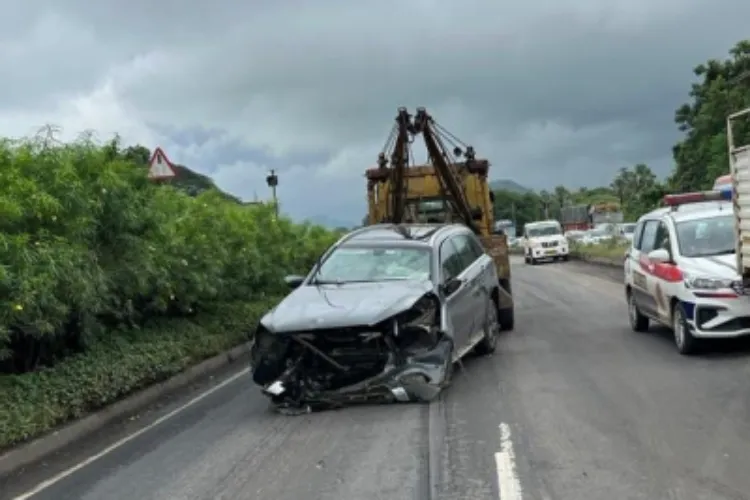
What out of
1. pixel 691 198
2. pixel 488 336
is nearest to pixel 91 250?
pixel 488 336

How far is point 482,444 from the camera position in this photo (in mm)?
7184

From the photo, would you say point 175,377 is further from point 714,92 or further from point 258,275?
point 714,92

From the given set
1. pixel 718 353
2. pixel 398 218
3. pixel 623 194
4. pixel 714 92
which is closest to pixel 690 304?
pixel 718 353

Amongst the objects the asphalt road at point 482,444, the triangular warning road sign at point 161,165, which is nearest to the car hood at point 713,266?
the asphalt road at point 482,444

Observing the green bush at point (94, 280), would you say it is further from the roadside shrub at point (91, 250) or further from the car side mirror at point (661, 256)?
the car side mirror at point (661, 256)

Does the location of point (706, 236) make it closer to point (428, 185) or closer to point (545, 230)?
point (428, 185)

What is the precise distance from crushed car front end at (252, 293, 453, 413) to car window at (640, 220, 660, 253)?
4595 mm

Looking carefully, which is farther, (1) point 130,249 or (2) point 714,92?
(2) point 714,92

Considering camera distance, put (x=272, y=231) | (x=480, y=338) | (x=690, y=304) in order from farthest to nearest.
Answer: (x=272, y=231) < (x=480, y=338) < (x=690, y=304)

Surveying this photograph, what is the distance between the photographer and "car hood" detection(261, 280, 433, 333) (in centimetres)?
898

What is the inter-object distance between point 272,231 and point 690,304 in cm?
1049

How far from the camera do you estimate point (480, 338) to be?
11594mm

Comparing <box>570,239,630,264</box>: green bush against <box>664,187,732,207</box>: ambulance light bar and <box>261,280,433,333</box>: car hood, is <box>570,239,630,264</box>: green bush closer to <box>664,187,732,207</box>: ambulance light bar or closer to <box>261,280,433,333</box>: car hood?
<box>664,187,732,207</box>: ambulance light bar

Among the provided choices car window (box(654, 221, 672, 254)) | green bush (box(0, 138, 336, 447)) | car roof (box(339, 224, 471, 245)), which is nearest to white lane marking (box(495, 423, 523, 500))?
car roof (box(339, 224, 471, 245))
